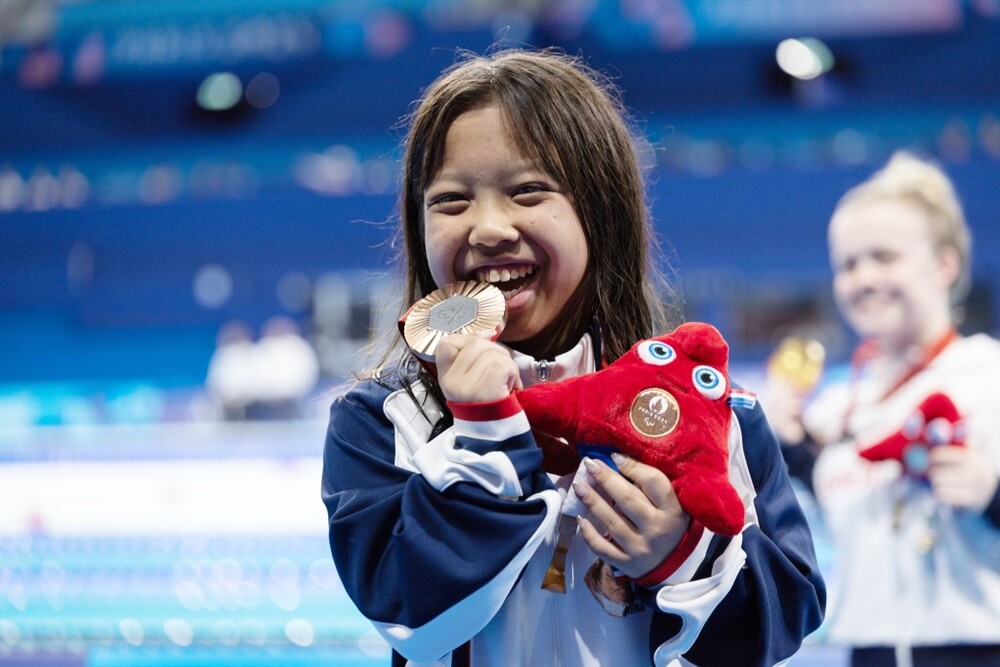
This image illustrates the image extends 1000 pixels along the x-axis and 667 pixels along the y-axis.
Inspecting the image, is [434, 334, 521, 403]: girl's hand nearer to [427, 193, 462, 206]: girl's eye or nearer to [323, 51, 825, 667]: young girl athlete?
[323, 51, 825, 667]: young girl athlete

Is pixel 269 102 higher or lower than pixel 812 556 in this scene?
higher

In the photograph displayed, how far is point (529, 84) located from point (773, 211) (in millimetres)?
7908

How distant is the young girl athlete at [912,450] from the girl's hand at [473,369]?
1355mm

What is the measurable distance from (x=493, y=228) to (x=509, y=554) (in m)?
0.34

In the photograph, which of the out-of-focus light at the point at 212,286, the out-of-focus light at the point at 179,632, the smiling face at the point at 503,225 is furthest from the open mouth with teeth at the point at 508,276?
the out-of-focus light at the point at 212,286

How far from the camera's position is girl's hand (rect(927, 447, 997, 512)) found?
1.94 m

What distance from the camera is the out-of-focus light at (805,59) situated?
8758 millimetres

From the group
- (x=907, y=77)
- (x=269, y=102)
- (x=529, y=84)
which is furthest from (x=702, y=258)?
(x=529, y=84)

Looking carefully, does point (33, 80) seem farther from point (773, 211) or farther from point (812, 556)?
point (812, 556)

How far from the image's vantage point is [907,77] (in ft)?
28.9

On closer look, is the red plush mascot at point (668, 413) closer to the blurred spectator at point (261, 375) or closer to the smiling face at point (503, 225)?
the smiling face at point (503, 225)

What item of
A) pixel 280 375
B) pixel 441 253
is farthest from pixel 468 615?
pixel 280 375

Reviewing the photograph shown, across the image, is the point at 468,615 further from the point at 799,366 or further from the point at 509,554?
the point at 799,366

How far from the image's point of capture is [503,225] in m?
1.05
